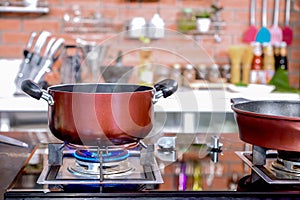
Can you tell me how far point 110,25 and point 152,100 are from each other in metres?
1.91

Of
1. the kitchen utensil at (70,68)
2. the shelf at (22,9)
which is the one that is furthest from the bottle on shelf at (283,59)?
the shelf at (22,9)

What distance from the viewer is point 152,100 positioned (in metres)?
0.82

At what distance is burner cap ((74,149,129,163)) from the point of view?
0.82 meters

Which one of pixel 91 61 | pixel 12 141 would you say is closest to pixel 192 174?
pixel 12 141

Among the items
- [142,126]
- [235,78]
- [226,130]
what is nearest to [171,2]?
[235,78]

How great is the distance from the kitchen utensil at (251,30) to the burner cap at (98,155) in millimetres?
2025

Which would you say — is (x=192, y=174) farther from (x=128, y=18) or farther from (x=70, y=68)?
(x=128, y=18)

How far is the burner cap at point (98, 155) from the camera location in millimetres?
817

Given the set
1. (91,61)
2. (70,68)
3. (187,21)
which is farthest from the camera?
(187,21)

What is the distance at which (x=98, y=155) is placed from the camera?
82 cm

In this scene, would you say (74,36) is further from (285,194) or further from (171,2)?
(285,194)

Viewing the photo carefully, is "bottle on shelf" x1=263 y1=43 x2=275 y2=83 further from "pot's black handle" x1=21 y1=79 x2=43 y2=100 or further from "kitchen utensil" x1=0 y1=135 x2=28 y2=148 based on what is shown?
"pot's black handle" x1=21 y1=79 x2=43 y2=100

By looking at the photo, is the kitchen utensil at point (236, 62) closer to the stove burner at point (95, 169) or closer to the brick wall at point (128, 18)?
the brick wall at point (128, 18)

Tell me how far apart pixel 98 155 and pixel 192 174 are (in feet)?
0.56
